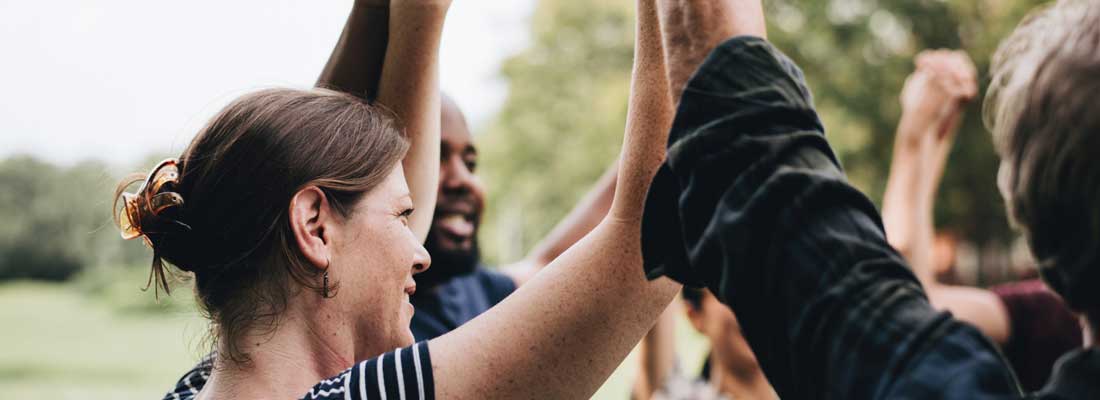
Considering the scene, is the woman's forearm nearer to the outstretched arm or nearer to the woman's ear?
the outstretched arm

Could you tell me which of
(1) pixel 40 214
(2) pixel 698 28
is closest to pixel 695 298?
(2) pixel 698 28

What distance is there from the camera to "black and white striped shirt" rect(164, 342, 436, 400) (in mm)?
1554

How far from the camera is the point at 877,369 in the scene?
101cm

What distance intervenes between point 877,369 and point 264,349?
1.13 metres

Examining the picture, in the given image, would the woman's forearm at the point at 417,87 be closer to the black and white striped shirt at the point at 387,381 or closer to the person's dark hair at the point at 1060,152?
the black and white striped shirt at the point at 387,381

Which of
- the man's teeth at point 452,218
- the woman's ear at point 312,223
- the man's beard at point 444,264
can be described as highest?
the woman's ear at point 312,223

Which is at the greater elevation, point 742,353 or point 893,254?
point 893,254

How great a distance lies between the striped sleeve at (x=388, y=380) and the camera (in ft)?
5.09

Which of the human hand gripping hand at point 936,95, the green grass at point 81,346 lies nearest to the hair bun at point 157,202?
the human hand gripping hand at point 936,95

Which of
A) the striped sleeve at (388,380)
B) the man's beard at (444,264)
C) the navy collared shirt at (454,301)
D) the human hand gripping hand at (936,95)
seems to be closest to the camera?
the striped sleeve at (388,380)

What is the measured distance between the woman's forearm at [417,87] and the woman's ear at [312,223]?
33cm

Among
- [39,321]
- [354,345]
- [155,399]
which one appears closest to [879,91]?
[155,399]

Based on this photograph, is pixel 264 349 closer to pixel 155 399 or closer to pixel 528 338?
pixel 528 338

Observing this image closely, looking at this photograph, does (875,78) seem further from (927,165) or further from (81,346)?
(81,346)
